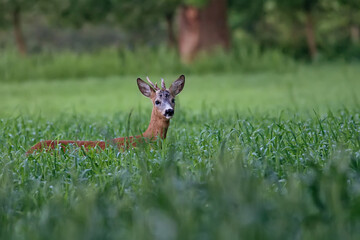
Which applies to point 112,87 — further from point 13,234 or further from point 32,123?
point 13,234

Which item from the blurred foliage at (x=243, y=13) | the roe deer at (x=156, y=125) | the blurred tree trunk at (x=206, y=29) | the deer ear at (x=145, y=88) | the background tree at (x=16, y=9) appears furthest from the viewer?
the background tree at (x=16, y=9)

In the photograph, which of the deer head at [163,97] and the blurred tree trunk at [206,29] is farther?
the blurred tree trunk at [206,29]

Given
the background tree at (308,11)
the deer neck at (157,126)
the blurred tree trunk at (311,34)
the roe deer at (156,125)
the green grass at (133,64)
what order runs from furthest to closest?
the blurred tree trunk at (311,34)
the background tree at (308,11)
the green grass at (133,64)
the deer neck at (157,126)
the roe deer at (156,125)

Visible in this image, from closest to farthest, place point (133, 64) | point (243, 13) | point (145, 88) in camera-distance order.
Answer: point (145, 88), point (133, 64), point (243, 13)

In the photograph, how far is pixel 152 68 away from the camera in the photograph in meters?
22.1

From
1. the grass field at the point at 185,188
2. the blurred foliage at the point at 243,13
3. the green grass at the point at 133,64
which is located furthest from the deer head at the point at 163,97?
the green grass at the point at 133,64

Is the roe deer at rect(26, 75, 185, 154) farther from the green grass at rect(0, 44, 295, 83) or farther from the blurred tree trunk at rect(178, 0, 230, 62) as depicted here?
the blurred tree trunk at rect(178, 0, 230, 62)

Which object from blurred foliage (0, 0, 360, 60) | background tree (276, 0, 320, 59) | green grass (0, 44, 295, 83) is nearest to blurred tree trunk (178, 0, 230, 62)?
green grass (0, 44, 295, 83)

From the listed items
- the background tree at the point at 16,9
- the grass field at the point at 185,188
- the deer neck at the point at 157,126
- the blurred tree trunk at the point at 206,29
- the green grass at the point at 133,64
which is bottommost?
the grass field at the point at 185,188

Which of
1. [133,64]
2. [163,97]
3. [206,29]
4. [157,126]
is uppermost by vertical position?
[206,29]

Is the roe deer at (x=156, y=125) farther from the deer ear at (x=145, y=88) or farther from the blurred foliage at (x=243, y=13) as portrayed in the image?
the blurred foliage at (x=243, y=13)

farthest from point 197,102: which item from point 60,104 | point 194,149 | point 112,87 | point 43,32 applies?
point 43,32

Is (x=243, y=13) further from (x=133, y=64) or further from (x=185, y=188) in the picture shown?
(x=185, y=188)

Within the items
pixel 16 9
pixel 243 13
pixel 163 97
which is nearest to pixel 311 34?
pixel 243 13
